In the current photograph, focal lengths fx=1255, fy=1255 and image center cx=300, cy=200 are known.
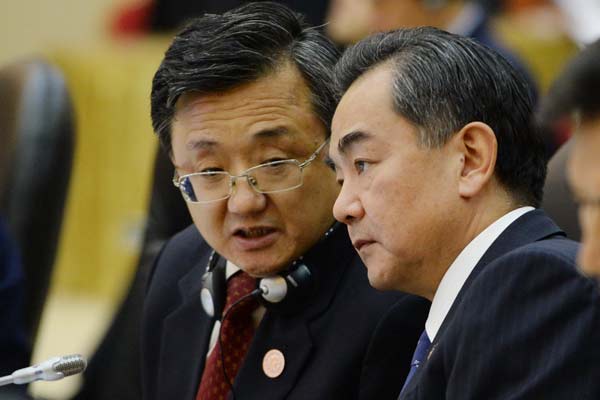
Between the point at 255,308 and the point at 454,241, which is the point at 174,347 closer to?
the point at 255,308

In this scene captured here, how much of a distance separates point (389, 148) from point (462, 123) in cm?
10

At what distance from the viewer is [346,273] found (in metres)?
1.91

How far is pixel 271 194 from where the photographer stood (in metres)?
1.84

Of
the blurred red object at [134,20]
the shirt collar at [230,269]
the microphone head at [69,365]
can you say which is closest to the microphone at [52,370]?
the microphone head at [69,365]

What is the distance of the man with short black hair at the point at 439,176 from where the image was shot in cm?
151

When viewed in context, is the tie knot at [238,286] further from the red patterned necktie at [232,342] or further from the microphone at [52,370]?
the microphone at [52,370]

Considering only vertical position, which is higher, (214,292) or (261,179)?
(261,179)

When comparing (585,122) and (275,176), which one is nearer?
(585,122)

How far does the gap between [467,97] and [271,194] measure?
1.29 feet

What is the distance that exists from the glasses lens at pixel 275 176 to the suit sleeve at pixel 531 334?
508mm

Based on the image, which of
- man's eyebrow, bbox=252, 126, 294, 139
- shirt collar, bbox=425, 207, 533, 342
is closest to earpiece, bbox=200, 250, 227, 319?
man's eyebrow, bbox=252, 126, 294, 139

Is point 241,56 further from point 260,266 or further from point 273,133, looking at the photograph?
point 260,266

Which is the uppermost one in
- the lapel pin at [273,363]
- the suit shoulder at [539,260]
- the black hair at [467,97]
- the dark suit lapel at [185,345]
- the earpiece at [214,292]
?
the black hair at [467,97]

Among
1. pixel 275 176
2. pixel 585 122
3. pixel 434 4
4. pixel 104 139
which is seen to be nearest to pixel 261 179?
pixel 275 176
